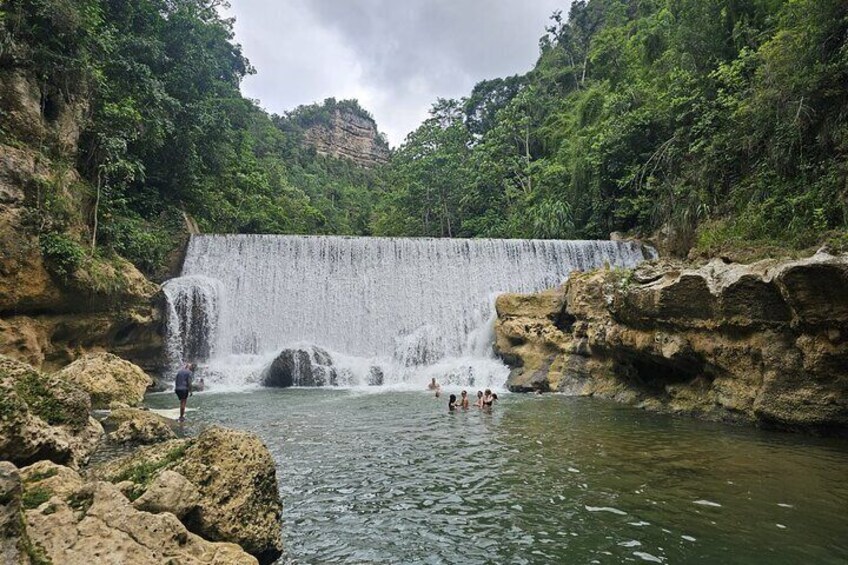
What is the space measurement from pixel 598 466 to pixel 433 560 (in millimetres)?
3369

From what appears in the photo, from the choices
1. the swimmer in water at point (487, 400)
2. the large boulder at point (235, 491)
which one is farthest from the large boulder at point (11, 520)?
the swimmer in water at point (487, 400)

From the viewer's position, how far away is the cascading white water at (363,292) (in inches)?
755

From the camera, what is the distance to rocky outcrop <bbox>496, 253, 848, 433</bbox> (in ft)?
25.6

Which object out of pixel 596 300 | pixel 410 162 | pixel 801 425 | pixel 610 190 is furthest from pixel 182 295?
pixel 410 162

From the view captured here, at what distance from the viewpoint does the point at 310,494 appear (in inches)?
222

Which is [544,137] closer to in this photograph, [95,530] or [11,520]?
[95,530]

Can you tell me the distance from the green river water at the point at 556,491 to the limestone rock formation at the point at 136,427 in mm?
867

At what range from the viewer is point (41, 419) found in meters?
5.14

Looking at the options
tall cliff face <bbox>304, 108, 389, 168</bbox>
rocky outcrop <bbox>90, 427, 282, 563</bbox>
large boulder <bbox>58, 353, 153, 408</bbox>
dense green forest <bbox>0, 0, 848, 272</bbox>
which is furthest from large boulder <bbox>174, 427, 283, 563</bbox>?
tall cliff face <bbox>304, 108, 389, 168</bbox>

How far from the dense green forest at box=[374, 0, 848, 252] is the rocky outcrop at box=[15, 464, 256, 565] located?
11.7m

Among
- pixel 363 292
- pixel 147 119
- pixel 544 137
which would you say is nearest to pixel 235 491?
pixel 363 292

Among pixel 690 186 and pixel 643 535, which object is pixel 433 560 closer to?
pixel 643 535

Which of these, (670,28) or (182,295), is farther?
(670,28)

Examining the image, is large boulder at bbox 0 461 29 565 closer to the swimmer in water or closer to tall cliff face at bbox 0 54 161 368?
the swimmer in water
